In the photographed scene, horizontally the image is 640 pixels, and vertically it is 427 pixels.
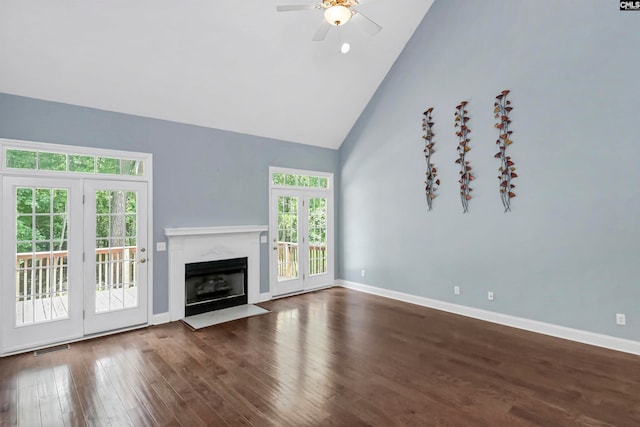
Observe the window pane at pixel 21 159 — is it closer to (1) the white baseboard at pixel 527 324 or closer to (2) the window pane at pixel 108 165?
(2) the window pane at pixel 108 165

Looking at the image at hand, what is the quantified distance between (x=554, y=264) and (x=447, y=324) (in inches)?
60.4

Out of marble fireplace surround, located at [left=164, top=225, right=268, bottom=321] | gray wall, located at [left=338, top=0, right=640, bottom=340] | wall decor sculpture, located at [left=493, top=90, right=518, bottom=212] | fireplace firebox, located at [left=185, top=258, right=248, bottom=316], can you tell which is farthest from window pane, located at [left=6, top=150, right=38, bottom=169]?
wall decor sculpture, located at [left=493, top=90, right=518, bottom=212]

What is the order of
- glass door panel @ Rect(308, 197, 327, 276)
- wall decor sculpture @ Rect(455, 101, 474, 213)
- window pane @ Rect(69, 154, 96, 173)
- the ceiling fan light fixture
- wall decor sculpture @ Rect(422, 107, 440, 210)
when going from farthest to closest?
glass door panel @ Rect(308, 197, 327, 276) → wall decor sculpture @ Rect(422, 107, 440, 210) → wall decor sculpture @ Rect(455, 101, 474, 213) → window pane @ Rect(69, 154, 96, 173) → the ceiling fan light fixture

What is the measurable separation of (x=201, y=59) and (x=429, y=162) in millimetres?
3704

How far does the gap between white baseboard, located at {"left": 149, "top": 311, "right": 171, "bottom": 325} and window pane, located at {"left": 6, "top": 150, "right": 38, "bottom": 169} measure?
2.38 meters

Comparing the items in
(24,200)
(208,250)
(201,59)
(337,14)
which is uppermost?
(201,59)

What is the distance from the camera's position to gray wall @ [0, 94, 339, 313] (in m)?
3.84

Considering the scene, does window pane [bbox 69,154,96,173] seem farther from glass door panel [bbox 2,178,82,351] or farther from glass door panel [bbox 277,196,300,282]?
glass door panel [bbox 277,196,300,282]

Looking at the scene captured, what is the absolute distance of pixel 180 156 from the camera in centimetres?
486

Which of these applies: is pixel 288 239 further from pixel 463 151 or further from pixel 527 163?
pixel 527 163

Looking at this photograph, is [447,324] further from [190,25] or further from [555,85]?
[190,25]

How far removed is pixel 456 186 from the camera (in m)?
5.03

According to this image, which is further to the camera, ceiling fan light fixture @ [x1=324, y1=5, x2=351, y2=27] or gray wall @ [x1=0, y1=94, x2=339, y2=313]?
gray wall @ [x1=0, y1=94, x2=339, y2=313]

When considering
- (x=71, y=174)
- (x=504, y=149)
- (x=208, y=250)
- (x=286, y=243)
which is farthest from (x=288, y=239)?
(x=504, y=149)
